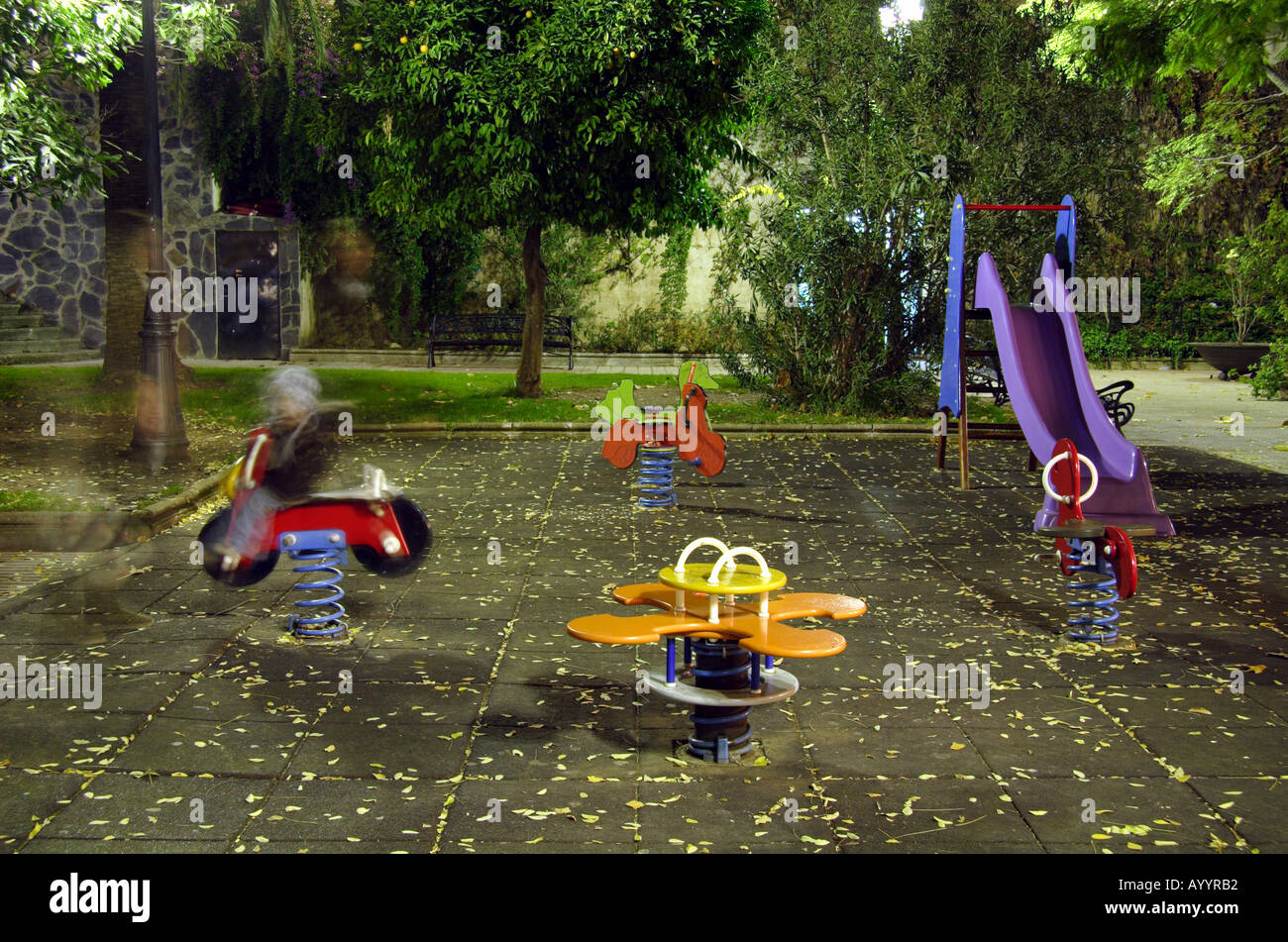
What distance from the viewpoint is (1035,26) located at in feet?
57.2

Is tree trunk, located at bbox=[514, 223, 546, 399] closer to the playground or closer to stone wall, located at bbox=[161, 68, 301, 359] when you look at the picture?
the playground

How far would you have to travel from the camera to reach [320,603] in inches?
286

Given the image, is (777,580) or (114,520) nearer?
(777,580)

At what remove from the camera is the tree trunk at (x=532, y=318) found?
18062 millimetres

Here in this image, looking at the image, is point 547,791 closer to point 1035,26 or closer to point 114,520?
point 114,520

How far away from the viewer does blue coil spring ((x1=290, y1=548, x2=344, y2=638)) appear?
7.27m

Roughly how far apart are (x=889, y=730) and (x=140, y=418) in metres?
10.0

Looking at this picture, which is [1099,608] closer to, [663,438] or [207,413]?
[663,438]

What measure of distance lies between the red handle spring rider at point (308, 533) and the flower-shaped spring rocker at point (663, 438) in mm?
4294

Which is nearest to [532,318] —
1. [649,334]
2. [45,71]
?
[45,71]

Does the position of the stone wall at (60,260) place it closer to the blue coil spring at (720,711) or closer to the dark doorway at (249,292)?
the dark doorway at (249,292)

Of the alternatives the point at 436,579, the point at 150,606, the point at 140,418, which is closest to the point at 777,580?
the point at 436,579

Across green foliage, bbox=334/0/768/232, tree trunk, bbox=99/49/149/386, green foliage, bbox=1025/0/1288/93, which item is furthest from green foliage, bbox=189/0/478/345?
green foliage, bbox=1025/0/1288/93

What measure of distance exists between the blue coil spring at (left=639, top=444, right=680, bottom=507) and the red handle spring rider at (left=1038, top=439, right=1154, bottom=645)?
4.15m
